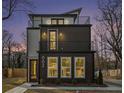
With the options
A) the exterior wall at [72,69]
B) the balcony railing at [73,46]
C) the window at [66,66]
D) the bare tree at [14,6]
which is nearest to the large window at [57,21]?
the balcony railing at [73,46]

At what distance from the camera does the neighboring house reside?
23.8ft

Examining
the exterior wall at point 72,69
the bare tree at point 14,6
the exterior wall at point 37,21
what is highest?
the exterior wall at point 37,21

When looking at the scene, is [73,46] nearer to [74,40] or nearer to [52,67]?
[74,40]

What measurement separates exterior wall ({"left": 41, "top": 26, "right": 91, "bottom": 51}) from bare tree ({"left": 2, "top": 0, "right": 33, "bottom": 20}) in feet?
11.3

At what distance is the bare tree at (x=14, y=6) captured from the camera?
3.74m

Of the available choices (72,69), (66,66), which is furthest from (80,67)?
(66,66)

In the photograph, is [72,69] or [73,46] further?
[73,46]

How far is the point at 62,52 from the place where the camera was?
7.38 m

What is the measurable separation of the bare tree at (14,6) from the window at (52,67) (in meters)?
3.41

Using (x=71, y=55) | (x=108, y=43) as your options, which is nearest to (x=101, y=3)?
(x=108, y=43)

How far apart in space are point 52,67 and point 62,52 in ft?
1.55

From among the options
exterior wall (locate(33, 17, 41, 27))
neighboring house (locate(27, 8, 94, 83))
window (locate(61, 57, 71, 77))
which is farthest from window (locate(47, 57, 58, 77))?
exterior wall (locate(33, 17, 41, 27))

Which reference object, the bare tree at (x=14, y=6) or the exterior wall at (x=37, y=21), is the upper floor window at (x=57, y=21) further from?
the bare tree at (x=14, y=6)

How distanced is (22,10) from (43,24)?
385 cm
